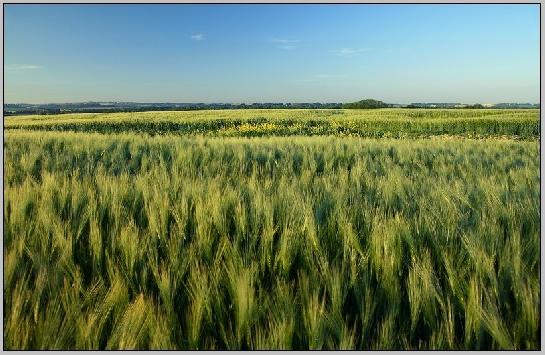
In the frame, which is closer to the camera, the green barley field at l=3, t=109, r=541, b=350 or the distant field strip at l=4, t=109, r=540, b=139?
the green barley field at l=3, t=109, r=541, b=350

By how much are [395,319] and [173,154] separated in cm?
306

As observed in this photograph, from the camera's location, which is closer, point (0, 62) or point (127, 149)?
point (0, 62)

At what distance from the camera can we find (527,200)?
1978 mm

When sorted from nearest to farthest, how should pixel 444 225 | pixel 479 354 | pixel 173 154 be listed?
pixel 479 354 → pixel 444 225 → pixel 173 154

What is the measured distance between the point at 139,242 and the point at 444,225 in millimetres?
1111

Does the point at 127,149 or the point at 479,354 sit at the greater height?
the point at 127,149

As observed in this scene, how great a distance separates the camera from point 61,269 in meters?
1.38

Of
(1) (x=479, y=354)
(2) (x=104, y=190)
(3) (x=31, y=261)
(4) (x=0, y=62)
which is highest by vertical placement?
(4) (x=0, y=62)

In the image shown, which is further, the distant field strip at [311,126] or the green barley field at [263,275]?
the distant field strip at [311,126]

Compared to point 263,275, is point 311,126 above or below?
above

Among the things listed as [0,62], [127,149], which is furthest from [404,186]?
[127,149]

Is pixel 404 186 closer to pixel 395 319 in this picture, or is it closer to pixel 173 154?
pixel 395 319

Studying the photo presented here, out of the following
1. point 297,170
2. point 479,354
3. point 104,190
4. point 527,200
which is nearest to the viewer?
point 479,354

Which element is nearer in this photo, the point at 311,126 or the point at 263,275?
the point at 263,275
